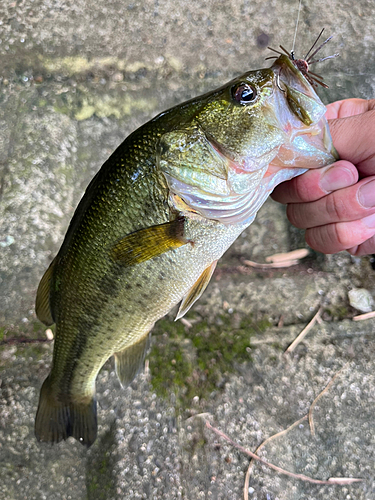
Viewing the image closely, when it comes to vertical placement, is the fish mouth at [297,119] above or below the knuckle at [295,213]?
above

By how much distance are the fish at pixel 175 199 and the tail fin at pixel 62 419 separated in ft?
0.93

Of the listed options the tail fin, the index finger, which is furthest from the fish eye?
the tail fin

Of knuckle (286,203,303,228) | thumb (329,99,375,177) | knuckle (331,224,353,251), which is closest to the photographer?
thumb (329,99,375,177)

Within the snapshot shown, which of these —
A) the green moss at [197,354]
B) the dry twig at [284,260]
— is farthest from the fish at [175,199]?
the dry twig at [284,260]

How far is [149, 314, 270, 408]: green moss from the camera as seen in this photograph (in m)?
1.99

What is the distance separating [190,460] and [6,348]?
4.00 ft

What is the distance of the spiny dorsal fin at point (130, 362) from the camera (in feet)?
5.47

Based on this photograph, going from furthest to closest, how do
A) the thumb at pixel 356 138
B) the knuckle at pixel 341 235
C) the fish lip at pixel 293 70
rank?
the knuckle at pixel 341 235 → the thumb at pixel 356 138 → the fish lip at pixel 293 70

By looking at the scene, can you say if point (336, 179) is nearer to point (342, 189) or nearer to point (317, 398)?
point (342, 189)

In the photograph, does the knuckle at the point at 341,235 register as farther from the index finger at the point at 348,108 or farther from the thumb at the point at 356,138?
the index finger at the point at 348,108

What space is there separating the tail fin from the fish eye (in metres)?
1.49

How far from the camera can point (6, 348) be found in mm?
2043

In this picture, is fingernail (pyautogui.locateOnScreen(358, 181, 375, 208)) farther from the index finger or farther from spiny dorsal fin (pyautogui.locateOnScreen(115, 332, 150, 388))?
Answer: spiny dorsal fin (pyautogui.locateOnScreen(115, 332, 150, 388))

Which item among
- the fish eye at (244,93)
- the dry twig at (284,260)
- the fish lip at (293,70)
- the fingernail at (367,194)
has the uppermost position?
the fish lip at (293,70)
